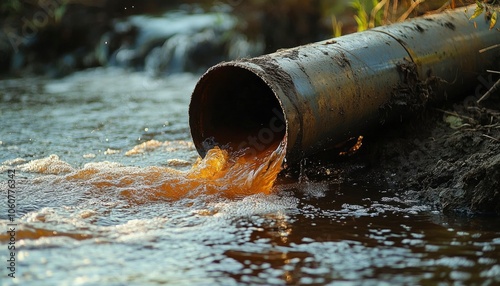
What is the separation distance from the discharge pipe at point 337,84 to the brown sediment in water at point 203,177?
0.59ft

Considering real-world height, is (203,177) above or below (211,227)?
above

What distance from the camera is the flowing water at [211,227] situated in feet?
11.8

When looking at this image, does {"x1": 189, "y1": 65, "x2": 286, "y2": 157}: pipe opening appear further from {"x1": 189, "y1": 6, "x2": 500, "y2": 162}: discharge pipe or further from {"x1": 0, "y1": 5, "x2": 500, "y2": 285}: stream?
{"x1": 0, "y1": 5, "x2": 500, "y2": 285}: stream

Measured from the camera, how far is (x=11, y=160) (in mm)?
6188

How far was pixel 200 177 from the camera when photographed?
5207mm

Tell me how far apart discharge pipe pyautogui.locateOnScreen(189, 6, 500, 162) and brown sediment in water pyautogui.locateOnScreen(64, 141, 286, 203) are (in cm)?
18

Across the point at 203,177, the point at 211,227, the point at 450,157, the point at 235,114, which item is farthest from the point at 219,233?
the point at 450,157

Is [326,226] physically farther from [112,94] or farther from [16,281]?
[112,94]

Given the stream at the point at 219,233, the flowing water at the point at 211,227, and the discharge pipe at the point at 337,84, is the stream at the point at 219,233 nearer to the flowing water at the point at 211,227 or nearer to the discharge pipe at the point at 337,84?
the flowing water at the point at 211,227

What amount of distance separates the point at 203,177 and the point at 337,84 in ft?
3.79

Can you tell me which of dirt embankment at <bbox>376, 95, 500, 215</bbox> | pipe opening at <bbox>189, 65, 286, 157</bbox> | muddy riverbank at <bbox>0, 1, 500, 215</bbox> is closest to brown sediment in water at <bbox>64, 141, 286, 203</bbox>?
pipe opening at <bbox>189, 65, 286, 157</bbox>

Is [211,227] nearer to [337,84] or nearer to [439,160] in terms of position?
[337,84]

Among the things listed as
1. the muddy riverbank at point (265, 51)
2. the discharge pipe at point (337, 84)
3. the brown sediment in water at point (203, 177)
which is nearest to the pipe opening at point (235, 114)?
the discharge pipe at point (337, 84)

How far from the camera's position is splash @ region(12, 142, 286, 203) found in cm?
497
